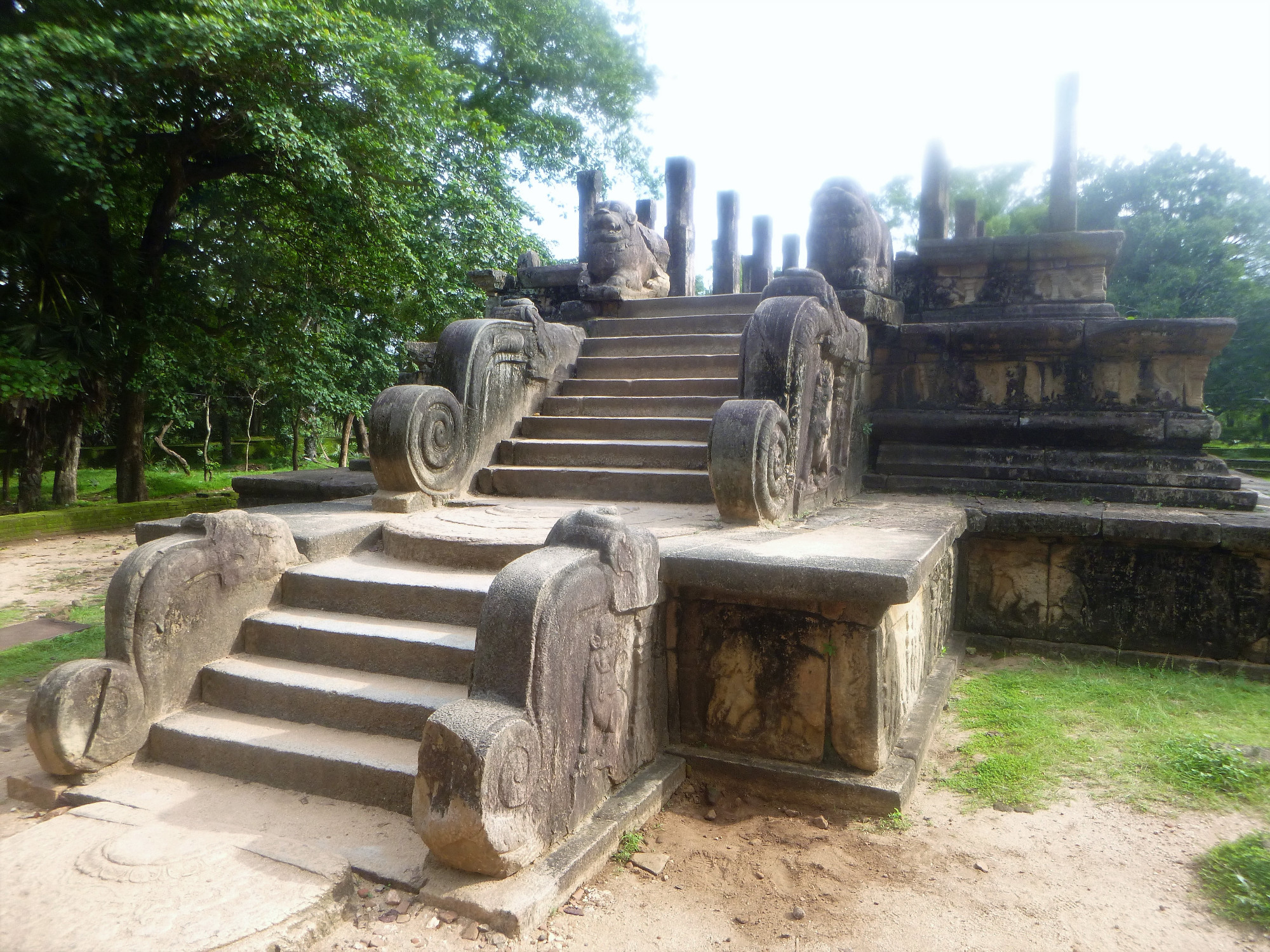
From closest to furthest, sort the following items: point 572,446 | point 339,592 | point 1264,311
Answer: point 339,592 < point 572,446 < point 1264,311

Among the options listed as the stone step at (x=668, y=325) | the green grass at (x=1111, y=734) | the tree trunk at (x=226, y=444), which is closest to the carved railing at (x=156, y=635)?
the green grass at (x=1111, y=734)

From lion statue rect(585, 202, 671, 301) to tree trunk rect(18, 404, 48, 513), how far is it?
9.00m

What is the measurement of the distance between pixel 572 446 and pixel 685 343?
4.86 feet

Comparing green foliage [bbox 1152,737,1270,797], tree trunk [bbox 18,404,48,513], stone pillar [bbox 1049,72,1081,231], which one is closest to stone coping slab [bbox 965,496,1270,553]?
green foliage [bbox 1152,737,1270,797]

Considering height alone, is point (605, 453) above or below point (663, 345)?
below

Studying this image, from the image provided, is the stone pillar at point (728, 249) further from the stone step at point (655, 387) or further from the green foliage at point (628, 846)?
the green foliage at point (628, 846)

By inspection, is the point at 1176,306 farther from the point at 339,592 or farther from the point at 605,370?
the point at 339,592

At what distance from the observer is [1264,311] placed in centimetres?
1909

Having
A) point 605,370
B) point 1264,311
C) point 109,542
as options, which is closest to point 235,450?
point 109,542

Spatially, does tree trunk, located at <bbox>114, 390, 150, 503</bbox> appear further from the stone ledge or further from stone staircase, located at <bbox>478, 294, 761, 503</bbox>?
the stone ledge

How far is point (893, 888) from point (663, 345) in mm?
4370

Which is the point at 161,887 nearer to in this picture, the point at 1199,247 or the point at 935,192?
the point at 935,192

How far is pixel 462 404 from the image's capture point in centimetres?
476

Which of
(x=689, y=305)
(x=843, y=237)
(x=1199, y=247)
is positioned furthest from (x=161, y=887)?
(x=1199, y=247)
